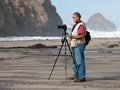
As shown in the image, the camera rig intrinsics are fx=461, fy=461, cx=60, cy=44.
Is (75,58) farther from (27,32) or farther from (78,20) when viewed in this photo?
(27,32)

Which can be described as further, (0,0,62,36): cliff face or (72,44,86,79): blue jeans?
(0,0,62,36): cliff face

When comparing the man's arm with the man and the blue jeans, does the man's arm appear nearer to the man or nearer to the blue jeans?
Answer: the man

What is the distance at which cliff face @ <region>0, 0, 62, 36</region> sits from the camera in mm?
130500

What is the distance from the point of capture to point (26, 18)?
148750 mm

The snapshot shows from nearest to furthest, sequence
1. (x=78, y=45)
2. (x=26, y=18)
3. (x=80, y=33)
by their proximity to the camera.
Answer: (x=80, y=33) → (x=78, y=45) → (x=26, y=18)

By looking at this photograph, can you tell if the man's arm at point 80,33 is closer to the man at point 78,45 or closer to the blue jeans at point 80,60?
the man at point 78,45

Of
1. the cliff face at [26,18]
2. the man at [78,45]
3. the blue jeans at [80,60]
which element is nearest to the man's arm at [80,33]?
the man at [78,45]

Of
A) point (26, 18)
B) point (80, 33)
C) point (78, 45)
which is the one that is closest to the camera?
point (80, 33)

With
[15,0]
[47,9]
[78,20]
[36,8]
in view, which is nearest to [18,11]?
[15,0]

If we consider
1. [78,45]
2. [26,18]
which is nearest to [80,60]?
[78,45]

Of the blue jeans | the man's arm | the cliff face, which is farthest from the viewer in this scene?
the cliff face

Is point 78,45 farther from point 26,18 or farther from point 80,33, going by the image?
point 26,18

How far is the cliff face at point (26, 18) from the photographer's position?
13050 cm

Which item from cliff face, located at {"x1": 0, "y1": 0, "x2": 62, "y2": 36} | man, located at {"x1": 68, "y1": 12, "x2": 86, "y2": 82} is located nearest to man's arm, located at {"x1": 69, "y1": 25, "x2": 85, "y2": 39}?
man, located at {"x1": 68, "y1": 12, "x2": 86, "y2": 82}
